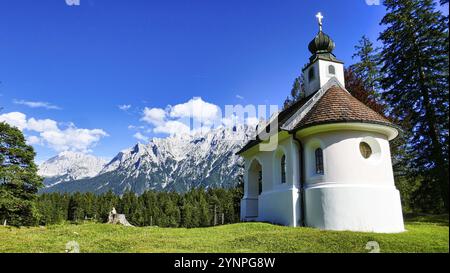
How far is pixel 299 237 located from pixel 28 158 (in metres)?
25.9

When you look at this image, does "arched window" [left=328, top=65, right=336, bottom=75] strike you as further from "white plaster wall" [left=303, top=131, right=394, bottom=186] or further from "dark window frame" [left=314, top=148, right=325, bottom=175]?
"dark window frame" [left=314, top=148, right=325, bottom=175]

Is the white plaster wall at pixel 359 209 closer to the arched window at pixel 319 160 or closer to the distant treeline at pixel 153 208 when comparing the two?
the arched window at pixel 319 160

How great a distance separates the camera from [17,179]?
27234 millimetres

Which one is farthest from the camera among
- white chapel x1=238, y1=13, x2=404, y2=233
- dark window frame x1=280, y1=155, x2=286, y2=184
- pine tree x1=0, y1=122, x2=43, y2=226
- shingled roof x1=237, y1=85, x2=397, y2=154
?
pine tree x1=0, y1=122, x2=43, y2=226

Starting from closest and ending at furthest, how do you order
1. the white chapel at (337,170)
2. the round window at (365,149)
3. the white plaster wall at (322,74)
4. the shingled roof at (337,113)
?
the white chapel at (337,170) < the shingled roof at (337,113) < the round window at (365,149) < the white plaster wall at (322,74)

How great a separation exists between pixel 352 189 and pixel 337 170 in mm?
1068

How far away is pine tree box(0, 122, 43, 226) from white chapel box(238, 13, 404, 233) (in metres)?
21.2

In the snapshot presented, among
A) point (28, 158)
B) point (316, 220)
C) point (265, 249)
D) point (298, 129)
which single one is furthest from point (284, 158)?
point (28, 158)

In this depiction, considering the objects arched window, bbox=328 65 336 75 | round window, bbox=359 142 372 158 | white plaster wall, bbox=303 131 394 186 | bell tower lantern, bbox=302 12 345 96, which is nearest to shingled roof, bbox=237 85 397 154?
white plaster wall, bbox=303 131 394 186

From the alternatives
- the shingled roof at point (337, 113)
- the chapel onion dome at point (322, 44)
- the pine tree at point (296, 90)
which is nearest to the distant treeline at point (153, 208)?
the pine tree at point (296, 90)

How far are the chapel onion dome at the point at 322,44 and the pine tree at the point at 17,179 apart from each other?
24949 millimetres

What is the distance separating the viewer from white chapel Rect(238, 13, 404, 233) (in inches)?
580

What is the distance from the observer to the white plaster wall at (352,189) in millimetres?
14617
